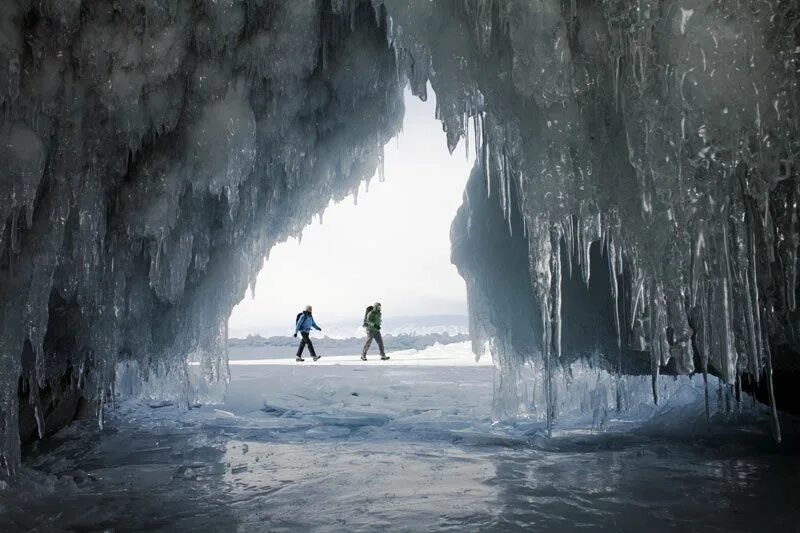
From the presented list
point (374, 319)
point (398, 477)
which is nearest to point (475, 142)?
point (398, 477)

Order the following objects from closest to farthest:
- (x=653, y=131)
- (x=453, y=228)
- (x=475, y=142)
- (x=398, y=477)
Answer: (x=653, y=131) < (x=398, y=477) < (x=475, y=142) < (x=453, y=228)

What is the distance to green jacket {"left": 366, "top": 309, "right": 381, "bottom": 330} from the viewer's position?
1344cm

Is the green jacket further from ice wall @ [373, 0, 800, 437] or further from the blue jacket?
ice wall @ [373, 0, 800, 437]

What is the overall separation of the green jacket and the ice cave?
6.91 meters

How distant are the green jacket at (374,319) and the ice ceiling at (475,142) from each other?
756 centimetres

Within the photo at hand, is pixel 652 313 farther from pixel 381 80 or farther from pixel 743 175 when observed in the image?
pixel 381 80

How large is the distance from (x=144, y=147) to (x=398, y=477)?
346cm

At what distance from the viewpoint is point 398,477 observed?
3838 millimetres

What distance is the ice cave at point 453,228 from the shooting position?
2.98 meters

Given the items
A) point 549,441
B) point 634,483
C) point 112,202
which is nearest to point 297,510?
point 634,483

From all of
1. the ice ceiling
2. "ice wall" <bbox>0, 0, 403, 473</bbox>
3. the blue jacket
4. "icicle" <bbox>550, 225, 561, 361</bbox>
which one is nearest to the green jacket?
the blue jacket

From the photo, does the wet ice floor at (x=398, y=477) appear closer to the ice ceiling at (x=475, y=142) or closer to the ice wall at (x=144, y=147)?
the ice ceiling at (x=475, y=142)

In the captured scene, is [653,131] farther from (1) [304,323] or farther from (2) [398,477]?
(1) [304,323]

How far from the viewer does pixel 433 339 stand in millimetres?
27469
